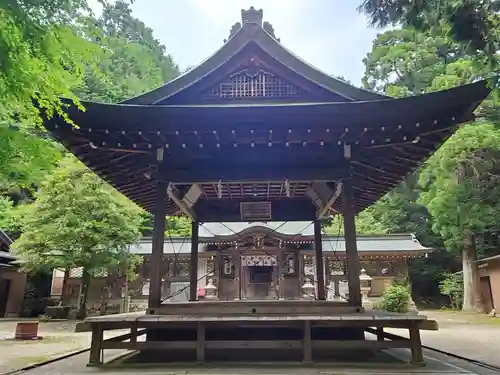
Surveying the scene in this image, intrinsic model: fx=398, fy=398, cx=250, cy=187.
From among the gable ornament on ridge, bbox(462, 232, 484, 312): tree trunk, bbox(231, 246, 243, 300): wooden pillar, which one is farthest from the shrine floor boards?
bbox(462, 232, 484, 312): tree trunk

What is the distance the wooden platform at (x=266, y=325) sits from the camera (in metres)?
4.99

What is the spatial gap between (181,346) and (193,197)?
350 centimetres

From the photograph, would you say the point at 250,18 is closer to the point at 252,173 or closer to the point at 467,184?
the point at 252,173

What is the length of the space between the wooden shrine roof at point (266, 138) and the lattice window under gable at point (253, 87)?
844 millimetres

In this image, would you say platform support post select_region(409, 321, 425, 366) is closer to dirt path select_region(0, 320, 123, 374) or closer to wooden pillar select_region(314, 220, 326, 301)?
wooden pillar select_region(314, 220, 326, 301)

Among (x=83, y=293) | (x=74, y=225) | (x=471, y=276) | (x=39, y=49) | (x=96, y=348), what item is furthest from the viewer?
(x=471, y=276)

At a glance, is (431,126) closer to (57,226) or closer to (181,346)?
(181,346)

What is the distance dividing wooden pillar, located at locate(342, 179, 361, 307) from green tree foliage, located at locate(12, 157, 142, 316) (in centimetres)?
1121

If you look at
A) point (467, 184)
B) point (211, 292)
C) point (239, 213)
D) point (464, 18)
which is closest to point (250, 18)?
point (464, 18)

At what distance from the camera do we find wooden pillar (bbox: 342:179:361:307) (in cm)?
551

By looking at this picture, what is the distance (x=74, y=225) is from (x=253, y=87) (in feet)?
35.8

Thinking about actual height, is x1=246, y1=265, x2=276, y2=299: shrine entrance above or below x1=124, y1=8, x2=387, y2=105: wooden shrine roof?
below

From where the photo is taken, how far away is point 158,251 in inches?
226

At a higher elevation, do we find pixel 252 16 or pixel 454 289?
pixel 252 16
